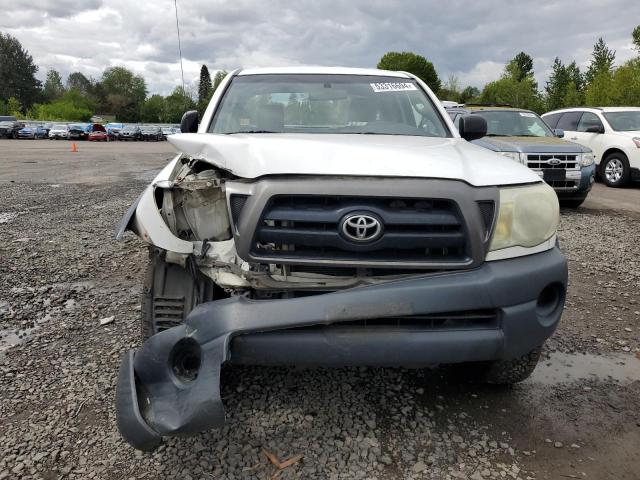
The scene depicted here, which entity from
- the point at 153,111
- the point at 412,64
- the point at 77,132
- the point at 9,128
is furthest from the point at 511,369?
the point at 153,111

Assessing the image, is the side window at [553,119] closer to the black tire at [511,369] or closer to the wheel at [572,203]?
the wheel at [572,203]

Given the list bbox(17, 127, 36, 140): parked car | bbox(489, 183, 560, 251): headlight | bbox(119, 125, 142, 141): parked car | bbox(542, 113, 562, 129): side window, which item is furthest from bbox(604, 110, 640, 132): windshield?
bbox(17, 127, 36, 140): parked car

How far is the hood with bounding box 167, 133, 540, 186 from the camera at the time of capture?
7.57 ft

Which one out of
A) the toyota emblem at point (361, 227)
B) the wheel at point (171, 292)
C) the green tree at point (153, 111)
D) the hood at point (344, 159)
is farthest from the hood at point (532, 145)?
the green tree at point (153, 111)

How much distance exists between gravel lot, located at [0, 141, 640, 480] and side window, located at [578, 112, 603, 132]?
345 inches

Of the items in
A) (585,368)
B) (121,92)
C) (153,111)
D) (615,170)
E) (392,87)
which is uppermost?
(121,92)

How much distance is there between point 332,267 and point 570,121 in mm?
12300

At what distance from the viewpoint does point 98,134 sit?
4788cm

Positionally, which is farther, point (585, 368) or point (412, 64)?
point (412, 64)

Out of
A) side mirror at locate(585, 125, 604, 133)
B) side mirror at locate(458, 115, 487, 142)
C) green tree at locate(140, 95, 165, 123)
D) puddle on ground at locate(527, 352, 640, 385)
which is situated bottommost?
puddle on ground at locate(527, 352, 640, 385)

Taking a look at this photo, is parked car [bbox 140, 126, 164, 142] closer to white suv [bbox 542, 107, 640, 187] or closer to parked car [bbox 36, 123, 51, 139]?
parked car [bbox 36, 123, 51, 139]

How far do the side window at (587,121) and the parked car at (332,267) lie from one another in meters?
11.0

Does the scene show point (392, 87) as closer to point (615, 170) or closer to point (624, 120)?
point (615, 170)

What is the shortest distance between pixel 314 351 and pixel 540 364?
72.1 inches
